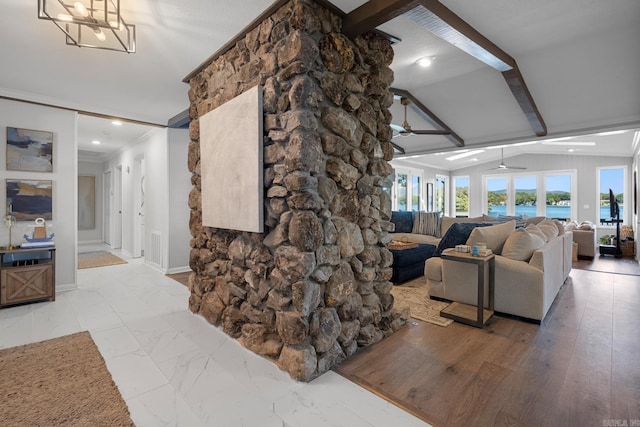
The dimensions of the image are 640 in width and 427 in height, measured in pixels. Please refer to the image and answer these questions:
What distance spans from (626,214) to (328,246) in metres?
10.3

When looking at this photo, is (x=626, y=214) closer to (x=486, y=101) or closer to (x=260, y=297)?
(x=486, y=101)

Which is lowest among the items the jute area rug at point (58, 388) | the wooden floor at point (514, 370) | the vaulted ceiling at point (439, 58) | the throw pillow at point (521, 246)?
the jute area rug at point (58, 388)

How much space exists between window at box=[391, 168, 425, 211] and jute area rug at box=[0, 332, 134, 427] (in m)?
8.48

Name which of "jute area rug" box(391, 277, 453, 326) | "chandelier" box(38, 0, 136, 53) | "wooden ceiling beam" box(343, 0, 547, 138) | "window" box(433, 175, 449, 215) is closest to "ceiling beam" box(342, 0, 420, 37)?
"wooden ceiling beam" box(343, 0, 547, 138)

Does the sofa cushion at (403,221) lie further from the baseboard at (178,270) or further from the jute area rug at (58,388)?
the jute area rug at (58,388)

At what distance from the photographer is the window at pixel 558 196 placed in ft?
30.6

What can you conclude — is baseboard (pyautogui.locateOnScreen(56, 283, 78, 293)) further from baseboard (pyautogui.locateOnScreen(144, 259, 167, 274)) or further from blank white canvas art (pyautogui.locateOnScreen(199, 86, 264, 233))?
blank white canvas art (pyautogui.locateOnScreen(199, 86, 264, 233))

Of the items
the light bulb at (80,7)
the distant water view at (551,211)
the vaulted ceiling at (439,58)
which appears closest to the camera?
the light bulb at (80,7)

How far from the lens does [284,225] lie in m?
2.14

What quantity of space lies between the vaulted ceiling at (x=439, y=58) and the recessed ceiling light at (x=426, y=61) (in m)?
0.04

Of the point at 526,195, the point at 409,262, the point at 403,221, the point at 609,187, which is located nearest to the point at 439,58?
the point at 409,262

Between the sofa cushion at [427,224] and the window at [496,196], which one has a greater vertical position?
the window at [496,196]

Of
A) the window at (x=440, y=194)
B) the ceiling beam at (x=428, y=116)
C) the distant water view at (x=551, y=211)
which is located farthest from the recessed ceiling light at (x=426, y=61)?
the window at (x=440, y=194)

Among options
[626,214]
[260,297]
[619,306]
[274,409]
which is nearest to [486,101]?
[619,306]
